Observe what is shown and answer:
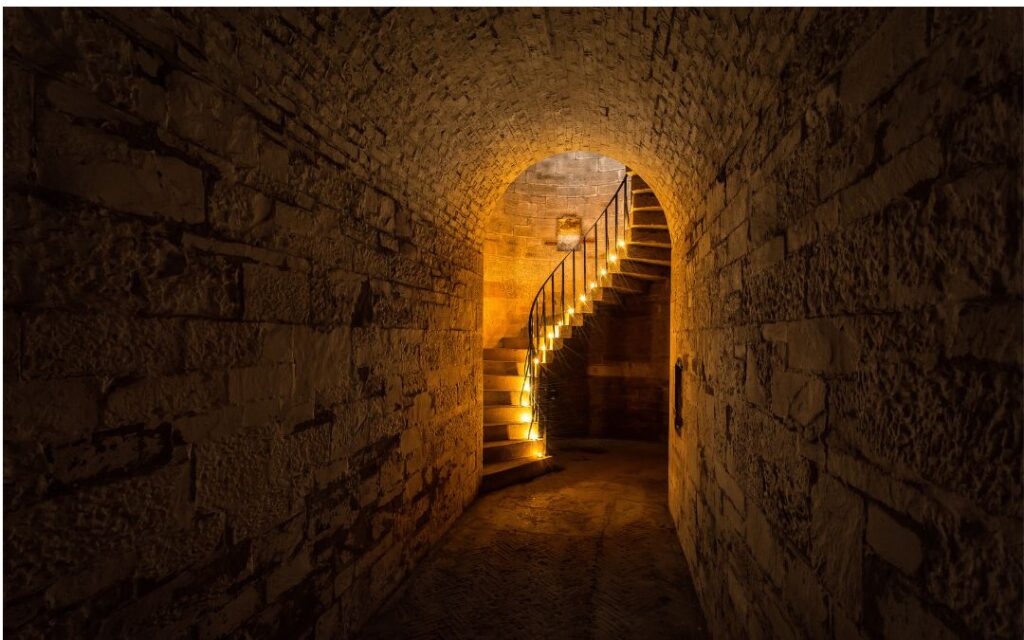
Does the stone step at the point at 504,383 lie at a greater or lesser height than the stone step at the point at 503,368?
lesser

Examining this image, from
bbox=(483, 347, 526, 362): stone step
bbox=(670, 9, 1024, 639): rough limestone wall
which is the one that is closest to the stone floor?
bbox=(670, 9, 1024, 639): rough limestone wall

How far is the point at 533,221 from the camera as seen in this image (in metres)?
8.99

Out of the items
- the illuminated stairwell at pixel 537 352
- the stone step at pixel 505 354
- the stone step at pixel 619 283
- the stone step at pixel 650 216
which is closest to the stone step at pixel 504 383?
the illuminated stairwell at pixel 537 352

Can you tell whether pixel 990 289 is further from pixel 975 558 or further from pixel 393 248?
pixel 393 248

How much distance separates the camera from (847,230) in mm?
1313

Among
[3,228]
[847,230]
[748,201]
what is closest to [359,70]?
[3,228]

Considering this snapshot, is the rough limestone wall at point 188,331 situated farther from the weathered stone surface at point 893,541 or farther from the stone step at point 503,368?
the stone step at point 503,368

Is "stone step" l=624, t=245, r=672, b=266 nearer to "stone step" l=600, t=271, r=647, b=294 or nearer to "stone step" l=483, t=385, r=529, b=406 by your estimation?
"stone step" l=600, t=271, r=647, b=294

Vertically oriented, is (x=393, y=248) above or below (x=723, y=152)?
below

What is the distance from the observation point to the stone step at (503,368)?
22.8ft

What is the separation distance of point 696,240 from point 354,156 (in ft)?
8.00

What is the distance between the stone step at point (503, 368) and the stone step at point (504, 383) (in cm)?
21

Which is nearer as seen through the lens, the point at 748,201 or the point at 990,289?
the point at 990,289

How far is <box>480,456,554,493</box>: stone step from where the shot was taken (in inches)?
213
